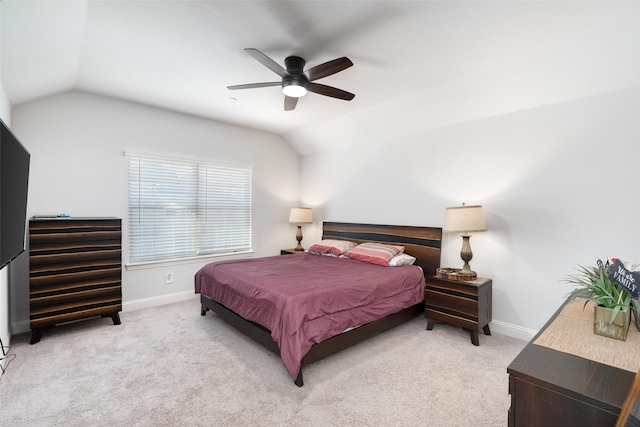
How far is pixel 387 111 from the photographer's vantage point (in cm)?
386

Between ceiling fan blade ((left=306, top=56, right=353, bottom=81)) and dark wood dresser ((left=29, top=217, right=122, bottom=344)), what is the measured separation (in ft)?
8.54

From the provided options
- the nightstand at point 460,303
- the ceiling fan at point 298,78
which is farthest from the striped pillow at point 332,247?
the ceiling fan at point 298,78

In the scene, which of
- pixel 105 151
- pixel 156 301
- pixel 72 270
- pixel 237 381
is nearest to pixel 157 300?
pixel 156 301

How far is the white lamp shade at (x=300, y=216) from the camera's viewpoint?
5195 mm

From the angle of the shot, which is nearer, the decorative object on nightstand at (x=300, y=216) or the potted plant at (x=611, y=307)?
the potted plant at (x=611, y=307)

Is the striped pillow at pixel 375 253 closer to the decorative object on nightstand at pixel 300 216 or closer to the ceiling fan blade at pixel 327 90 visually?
the decorative object on nightstand at pixel 300 216

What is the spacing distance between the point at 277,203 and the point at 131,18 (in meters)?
3.58

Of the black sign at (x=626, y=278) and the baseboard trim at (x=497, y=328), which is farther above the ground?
the black sign at (x=626, y=278)

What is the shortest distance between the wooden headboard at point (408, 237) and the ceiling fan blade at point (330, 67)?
2347 mm

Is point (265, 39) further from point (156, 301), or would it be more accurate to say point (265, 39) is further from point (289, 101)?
point (156, 301)

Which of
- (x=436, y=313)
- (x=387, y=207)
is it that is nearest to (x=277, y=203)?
(x=387, y=207)

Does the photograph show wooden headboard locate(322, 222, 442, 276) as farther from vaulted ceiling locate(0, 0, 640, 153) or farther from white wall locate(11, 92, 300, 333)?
vaulted ceiling locate(0, 0, 640, 153)

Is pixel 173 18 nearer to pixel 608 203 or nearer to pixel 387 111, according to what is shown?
pixel 387 111

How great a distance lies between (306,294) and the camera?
2436mm
